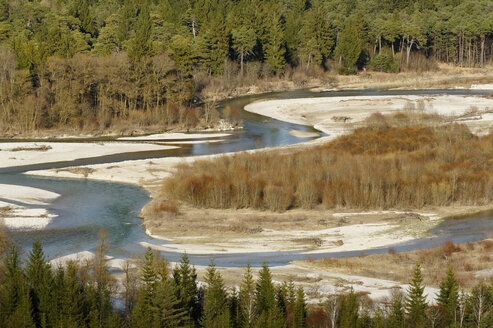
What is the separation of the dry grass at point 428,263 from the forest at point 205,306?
4641mm

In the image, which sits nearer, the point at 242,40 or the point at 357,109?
the point at 357,109

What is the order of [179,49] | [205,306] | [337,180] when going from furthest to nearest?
1. [179,49]
2. [337,180]
3. [205,306]

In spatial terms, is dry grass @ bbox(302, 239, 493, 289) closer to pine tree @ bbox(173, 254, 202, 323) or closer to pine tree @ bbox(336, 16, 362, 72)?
pine tree @ bbox(173, 254, 202, 323)

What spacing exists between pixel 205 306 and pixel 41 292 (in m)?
8.08

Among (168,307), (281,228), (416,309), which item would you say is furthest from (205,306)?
(281,228)

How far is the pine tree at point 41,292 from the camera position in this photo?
30531 mm

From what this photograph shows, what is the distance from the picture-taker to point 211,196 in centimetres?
5309

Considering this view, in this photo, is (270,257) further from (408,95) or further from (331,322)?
(408,95)

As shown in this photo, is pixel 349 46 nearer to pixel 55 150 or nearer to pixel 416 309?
pixel 55 150

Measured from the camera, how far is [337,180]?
54.7 metres

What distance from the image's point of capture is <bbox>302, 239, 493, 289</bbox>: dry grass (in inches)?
1451

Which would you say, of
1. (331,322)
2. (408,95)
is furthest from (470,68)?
(331,322)

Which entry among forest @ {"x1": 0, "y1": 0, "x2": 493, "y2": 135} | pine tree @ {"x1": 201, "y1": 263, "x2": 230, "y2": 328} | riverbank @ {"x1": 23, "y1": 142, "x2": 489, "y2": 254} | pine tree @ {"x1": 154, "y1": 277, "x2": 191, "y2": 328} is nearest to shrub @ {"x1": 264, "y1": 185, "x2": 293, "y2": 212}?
riverbank @ {"x1": 23, "y1": 142, "x2": 489, "y2": 254}

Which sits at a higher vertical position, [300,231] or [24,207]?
[24,207]
